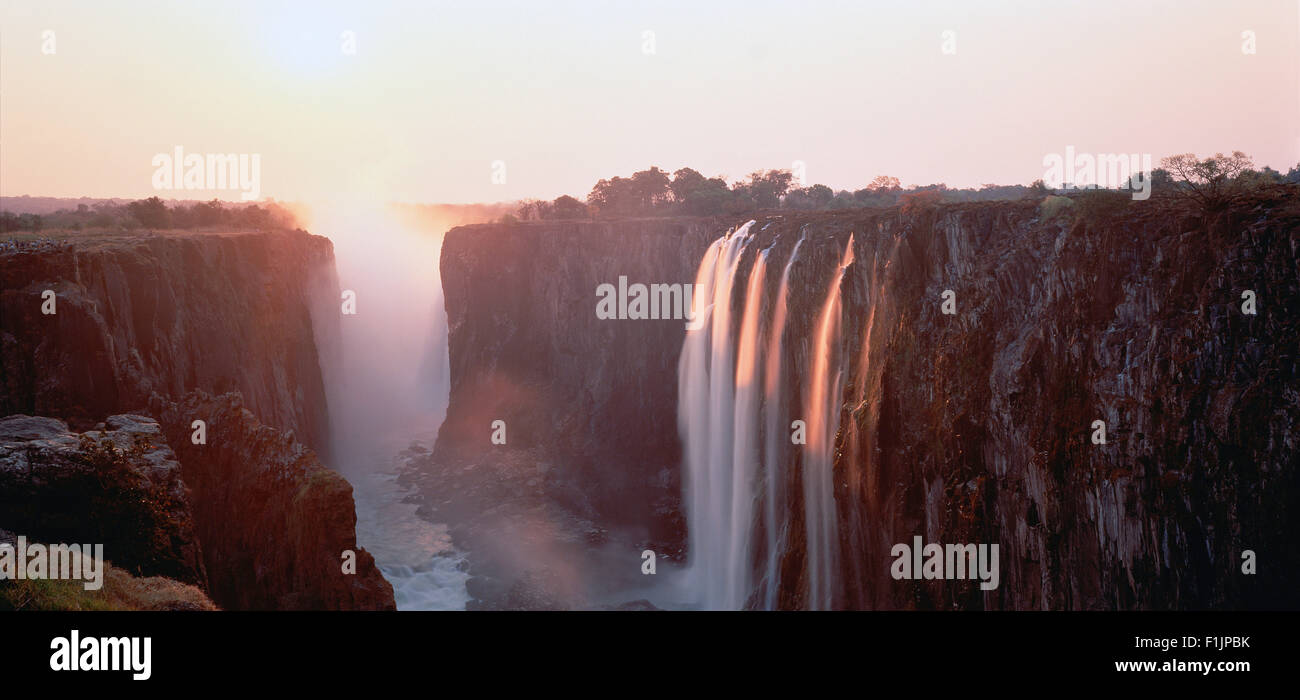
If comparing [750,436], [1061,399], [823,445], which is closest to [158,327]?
[750,436]

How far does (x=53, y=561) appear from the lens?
12086mm

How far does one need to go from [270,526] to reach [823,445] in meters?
16.1

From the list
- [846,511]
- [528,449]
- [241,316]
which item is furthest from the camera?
[528,449]

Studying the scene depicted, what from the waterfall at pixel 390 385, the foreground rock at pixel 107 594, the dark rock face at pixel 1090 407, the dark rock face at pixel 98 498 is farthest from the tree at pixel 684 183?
the foreground rock at pixel 107 594

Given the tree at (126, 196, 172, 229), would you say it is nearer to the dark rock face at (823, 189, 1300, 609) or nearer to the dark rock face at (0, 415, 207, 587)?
the dark rock face at (0, 415, 207, 587)

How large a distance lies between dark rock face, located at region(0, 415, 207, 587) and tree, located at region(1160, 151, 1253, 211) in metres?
20.2

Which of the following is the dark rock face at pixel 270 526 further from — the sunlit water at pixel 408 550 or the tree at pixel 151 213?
the tree at pixel 151 213

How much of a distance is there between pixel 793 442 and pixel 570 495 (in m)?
20.4

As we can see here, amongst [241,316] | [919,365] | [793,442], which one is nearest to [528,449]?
[241,316]

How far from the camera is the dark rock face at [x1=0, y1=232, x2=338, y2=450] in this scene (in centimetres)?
2002

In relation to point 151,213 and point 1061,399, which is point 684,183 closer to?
point 151,213

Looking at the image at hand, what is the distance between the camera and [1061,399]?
50.5 feet

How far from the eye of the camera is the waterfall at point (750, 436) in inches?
965
